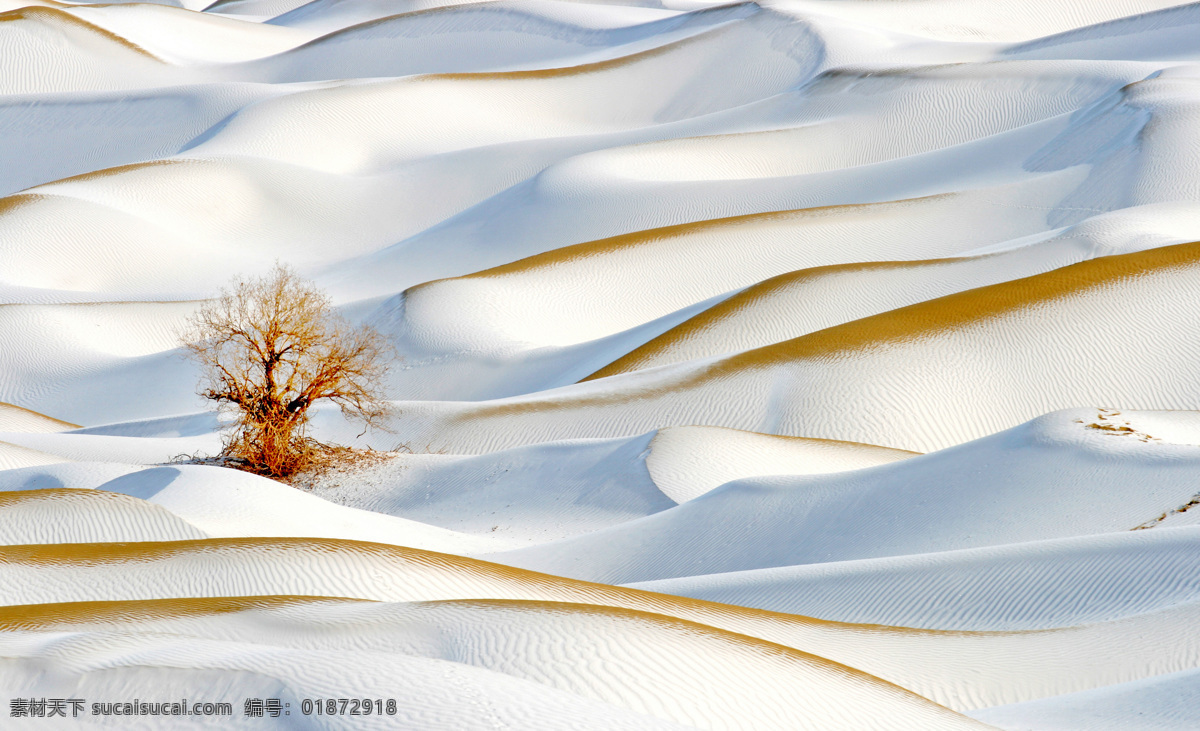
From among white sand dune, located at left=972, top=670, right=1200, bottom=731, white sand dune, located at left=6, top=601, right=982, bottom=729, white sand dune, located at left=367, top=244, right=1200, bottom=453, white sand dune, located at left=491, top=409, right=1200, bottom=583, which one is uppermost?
white sand dune, located at left=367, top=244, right=1200, bottom=453

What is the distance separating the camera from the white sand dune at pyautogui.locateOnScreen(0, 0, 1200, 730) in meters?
4.45

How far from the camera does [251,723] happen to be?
2.98m

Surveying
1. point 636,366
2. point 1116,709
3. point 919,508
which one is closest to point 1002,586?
point 1116,709

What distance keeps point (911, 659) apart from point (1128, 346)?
35.2 feet

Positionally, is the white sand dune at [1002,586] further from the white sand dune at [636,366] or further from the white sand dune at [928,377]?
the white sand dune at [928,377]

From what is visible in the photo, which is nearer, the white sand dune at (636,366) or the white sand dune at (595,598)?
the white sand dune at (636,366)

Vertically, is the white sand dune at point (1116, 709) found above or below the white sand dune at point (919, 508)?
below

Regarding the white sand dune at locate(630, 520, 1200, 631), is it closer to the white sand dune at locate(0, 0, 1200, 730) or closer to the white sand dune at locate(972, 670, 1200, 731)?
the white sand dune at locate(0, 0, 1200, 730)

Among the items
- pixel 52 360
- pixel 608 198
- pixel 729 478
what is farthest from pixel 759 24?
pixel 729 478

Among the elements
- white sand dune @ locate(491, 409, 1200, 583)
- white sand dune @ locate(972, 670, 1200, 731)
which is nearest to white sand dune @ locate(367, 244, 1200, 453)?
white sand dune @ locate(491, 409, 1200, 583)

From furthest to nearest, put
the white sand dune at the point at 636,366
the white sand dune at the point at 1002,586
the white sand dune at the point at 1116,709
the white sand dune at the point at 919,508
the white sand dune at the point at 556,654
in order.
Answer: the white sand dune at the point at 919,508 → the white sand dune at the point at 1002,586 → the white sand dune at the point at 636,366 → the white sand dune at the point at 1116,709 → the white sand dune at the point at 556,654

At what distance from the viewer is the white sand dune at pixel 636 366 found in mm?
4449

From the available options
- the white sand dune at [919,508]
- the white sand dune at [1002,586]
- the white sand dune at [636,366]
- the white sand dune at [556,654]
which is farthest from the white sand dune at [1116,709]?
the white sand dune at [919,508]

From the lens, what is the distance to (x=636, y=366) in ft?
56.9
